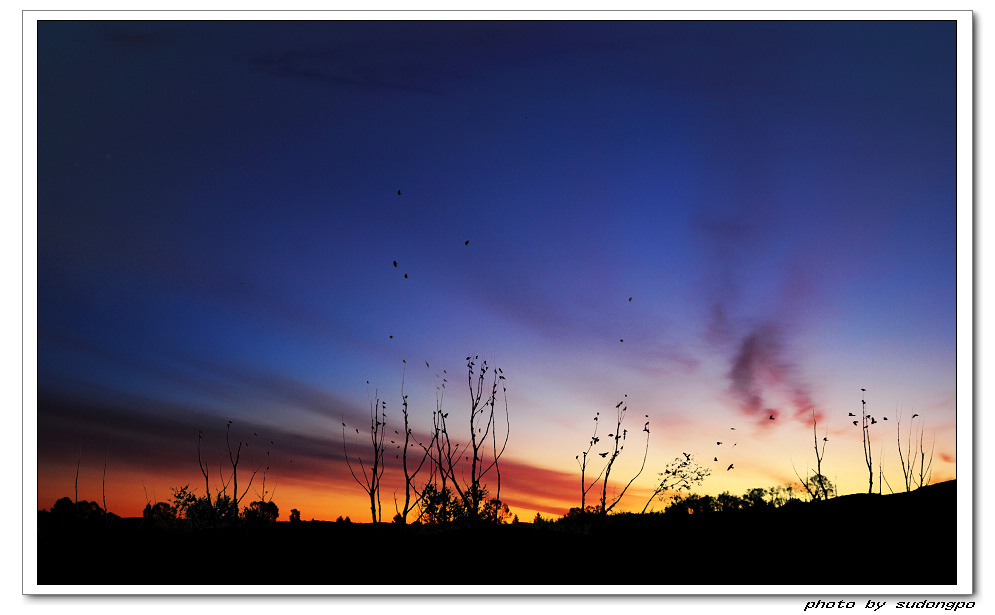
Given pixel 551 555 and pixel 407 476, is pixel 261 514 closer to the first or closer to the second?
pixel 407 476

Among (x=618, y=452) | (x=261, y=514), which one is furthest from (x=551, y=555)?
(x=261, y=514)

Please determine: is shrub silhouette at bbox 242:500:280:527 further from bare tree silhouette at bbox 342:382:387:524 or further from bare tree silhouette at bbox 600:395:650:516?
bare tree silhouette at bbox 600:395:650:516

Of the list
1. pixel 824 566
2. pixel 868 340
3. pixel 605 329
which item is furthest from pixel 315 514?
pixel 868 340

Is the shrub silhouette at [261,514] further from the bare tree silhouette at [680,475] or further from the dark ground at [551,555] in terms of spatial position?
the bare tree silhouette at [680,475]

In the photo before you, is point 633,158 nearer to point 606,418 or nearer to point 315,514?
point 606,418

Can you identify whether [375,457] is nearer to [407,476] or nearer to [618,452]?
[407,476]

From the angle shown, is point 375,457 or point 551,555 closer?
point 551,555

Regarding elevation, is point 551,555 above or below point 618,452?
below

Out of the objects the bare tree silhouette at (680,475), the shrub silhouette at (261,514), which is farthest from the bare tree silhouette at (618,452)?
the shrub silhouette at (261,514)
